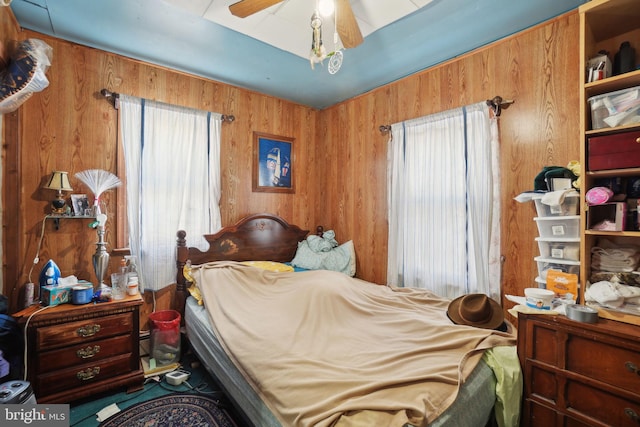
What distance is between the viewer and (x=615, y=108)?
1.48 metres

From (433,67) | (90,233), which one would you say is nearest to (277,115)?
(433,67)

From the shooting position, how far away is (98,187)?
232cm

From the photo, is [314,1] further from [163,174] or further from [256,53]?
[163,174]

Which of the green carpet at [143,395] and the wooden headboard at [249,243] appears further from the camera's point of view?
the wooden headboard at [249,243]

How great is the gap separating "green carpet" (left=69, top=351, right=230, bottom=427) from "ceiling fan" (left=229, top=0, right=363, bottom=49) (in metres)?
2.39

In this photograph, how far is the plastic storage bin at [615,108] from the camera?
143 centimetres

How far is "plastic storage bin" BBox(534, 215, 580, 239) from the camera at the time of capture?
1668 millimetres

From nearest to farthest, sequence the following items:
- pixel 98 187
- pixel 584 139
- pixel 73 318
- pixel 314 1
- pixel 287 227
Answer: pixel 584 139, pixel 314 1, pixel 73 318, pixel 98 187, pixel 287 227

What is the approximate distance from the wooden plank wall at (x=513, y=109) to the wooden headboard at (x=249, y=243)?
960 mm

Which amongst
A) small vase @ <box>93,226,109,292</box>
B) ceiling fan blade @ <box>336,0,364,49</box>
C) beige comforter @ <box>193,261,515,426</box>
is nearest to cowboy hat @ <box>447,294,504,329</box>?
beige comforter @ <box>193,261,515,426</box>

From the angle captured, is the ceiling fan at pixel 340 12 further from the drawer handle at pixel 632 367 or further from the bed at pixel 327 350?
the drawer handle at pixel 632 367

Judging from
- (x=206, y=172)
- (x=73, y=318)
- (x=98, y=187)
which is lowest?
(x=73, y=318)

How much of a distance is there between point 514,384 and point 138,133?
319cm

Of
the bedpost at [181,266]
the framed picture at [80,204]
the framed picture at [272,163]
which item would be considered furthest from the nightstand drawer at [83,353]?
the framed picture at [272,163]
